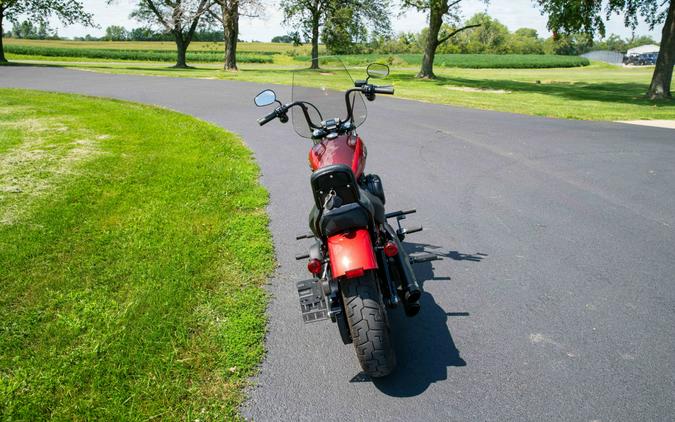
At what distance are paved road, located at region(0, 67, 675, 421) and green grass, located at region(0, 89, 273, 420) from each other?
13.8 inches

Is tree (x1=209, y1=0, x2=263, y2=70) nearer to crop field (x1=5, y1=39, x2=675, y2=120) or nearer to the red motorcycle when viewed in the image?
crop field (x1=5, y1=39, x2=675, y2=120)

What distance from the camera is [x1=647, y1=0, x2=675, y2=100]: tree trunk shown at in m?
19.8

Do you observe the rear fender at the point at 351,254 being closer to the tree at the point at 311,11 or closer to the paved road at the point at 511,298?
→ the paved road at the point at 511,298

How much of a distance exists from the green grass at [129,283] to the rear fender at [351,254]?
950 millimetres

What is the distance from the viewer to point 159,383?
293 cm

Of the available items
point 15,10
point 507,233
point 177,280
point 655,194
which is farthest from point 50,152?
point 15,10

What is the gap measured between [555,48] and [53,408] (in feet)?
364

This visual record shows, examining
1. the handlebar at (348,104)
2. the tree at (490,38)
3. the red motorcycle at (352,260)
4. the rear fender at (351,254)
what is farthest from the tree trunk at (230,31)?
the tree at (490,38)

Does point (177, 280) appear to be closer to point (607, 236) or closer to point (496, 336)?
point (496, 336)

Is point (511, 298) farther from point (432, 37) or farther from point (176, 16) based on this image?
point (176, 16)

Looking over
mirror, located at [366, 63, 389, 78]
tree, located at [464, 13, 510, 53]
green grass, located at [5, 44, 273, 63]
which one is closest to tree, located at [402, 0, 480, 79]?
mirror, located at [366, 63, 389, 78]

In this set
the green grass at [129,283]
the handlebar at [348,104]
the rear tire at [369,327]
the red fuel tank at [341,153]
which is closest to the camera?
the rear tire at [369,327]

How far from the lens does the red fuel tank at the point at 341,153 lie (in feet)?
11.9

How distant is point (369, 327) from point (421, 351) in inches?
28.2
